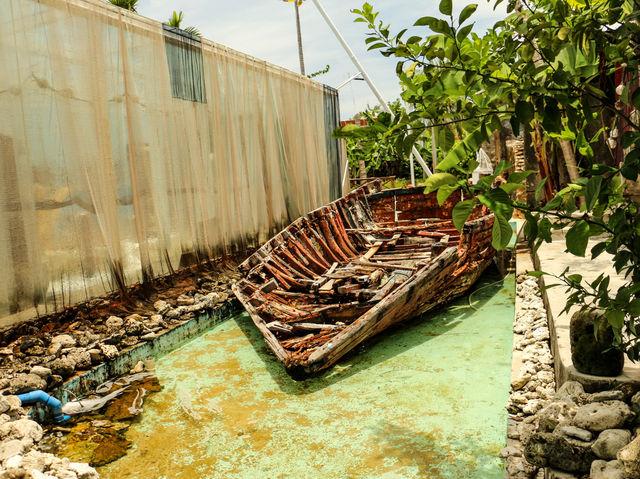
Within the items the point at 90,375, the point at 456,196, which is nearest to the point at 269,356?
the point at 90,375

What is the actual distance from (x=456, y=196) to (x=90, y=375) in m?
7.70

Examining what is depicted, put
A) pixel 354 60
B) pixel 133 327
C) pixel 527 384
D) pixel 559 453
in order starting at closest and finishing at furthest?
pixel 559 453 → pixel 527 384 → pixel 133 327 → pixel 354 60

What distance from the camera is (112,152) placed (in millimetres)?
5711

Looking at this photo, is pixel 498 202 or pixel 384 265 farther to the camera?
pixel 384 265

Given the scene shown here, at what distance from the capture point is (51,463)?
113 inches

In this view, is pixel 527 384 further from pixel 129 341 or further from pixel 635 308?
pixel 129 341

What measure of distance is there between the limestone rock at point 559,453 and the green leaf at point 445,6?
1.99m

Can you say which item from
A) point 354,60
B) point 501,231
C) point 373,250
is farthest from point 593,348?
point 354,60

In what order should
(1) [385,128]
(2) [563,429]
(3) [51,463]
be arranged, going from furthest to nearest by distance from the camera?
(3) [51,463] → (2) [563,429] → (1) [385,128]

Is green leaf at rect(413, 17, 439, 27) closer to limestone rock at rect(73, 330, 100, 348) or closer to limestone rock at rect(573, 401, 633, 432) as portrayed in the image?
limestone rock at rect(573, 401, 633, 432)

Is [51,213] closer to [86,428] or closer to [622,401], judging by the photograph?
[86,428]

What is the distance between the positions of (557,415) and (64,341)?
412 centimetres

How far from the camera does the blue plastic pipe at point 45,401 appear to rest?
12.1 ft

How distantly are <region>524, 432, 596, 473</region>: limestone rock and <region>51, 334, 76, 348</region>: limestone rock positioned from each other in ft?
13.0
